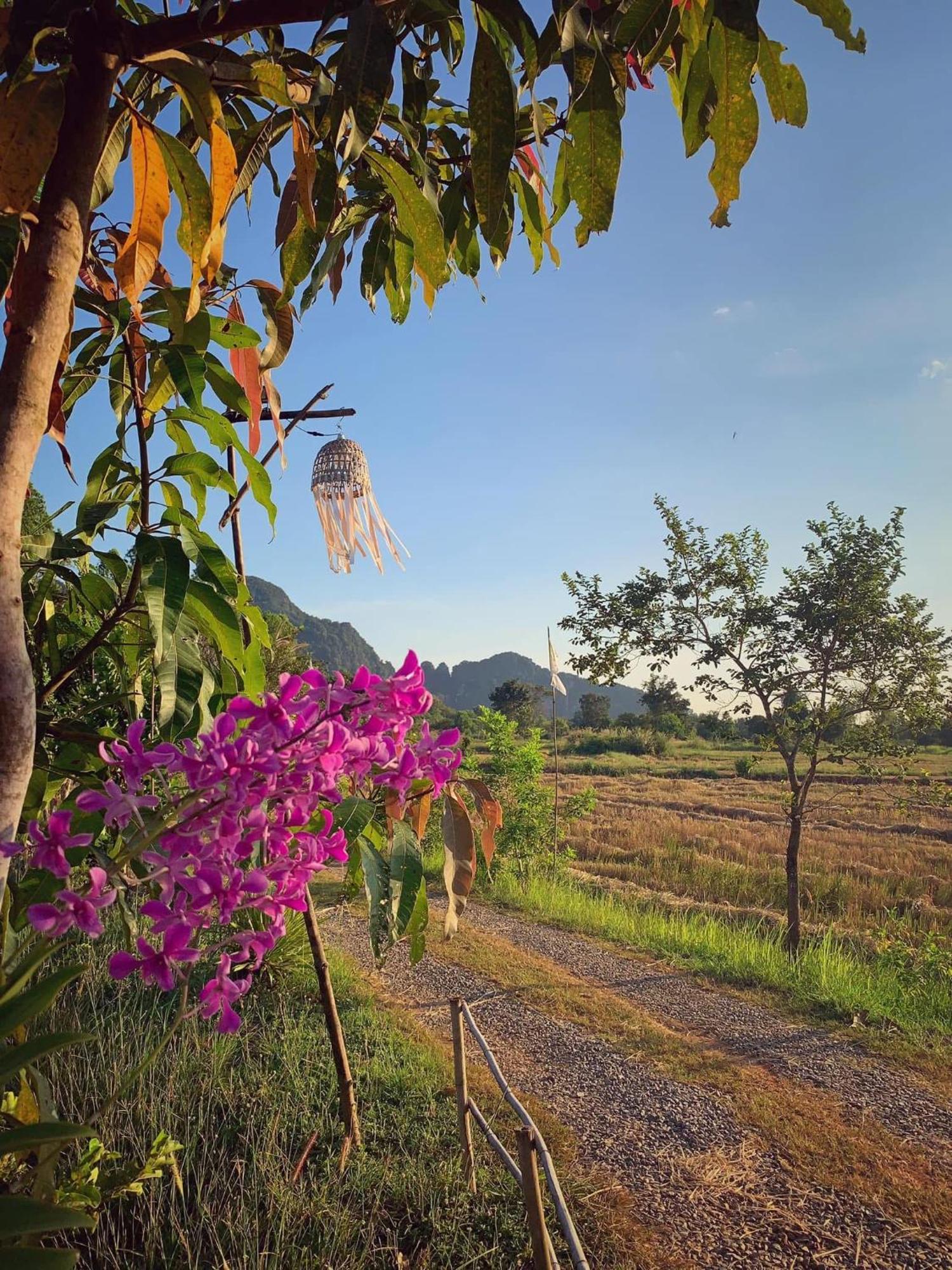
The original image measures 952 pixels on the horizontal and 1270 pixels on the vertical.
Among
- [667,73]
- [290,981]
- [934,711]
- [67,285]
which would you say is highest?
[667,73]

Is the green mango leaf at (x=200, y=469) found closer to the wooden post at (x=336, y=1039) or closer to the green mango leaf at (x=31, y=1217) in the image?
the green mango leaf at (x=31, y=1217)

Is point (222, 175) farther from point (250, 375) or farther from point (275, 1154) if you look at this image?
point (275, 1154)

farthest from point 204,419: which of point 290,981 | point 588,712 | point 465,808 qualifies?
point 588,712

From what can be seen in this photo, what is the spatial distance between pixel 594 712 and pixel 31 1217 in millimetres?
40544

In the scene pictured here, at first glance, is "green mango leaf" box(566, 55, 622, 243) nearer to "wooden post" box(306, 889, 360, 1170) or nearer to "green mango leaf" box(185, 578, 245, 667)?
"green mango leaf" box(185, 578, 245, 667)

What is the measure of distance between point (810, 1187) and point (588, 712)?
38.9 meters

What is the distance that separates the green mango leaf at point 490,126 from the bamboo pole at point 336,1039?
1420 millimetres

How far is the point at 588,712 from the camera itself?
40938 mm

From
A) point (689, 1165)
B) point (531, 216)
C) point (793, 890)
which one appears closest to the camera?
point (531, 216)

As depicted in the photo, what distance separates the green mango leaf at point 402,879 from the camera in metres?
0.96

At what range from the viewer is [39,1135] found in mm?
578

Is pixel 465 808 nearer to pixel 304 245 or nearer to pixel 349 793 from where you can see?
pixel 349 793

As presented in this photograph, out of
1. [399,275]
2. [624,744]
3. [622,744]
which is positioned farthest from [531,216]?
[622,744]

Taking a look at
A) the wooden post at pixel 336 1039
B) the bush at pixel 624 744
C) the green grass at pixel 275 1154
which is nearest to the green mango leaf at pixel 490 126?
the wooden post at pixel 336 1039
